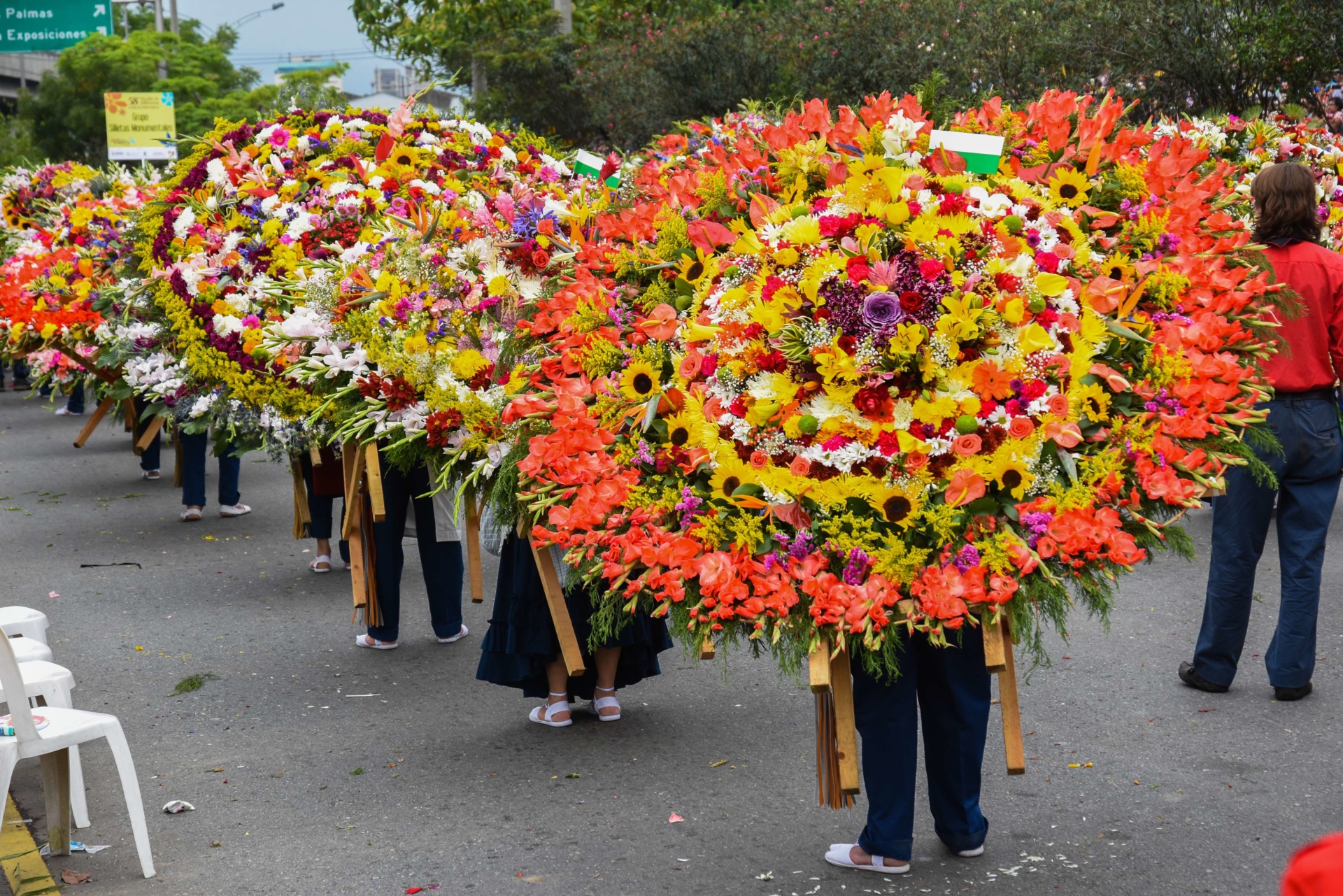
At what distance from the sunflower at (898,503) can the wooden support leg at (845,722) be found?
41 cm

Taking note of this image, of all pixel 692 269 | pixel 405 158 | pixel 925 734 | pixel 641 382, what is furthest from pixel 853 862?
pixel 405 158

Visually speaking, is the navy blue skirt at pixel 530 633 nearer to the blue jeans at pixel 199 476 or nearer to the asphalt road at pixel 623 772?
the asphalt road at pixel 623 772

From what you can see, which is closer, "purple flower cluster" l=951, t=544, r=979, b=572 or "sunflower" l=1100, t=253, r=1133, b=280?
"purple flower cluster" l=951, t=544, r=979, b=572

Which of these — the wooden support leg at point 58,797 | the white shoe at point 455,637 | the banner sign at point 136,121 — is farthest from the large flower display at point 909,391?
the banner sign at point 136,121

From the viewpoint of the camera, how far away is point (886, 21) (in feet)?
54.3

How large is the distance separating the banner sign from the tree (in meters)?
4.15

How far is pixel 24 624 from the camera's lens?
5176mm

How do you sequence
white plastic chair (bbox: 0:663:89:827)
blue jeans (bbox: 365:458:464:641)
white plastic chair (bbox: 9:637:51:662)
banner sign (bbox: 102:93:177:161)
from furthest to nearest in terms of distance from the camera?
banner sign (bbox: 102:93:177:161)
blue jeans (bbox: 365:458:464:641)
white plastic chair (bbox: 9:637:51:662)
white plastic chair (bbox: 0:663:89:827)

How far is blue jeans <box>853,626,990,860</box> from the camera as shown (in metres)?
3.78

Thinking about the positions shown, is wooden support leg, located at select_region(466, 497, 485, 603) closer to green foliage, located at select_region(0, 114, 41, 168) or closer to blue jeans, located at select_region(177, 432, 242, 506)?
blue jeans, located at select_region(177, 432, 242, 506)

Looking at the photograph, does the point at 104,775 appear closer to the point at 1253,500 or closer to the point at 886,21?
the point at 1253,500

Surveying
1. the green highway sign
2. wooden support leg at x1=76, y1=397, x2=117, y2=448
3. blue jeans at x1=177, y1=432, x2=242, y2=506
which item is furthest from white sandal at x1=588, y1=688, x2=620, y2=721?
the green highway sign

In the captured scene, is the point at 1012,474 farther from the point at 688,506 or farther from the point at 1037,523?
the point at 688,506

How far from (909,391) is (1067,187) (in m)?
0.82
